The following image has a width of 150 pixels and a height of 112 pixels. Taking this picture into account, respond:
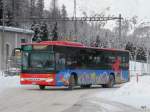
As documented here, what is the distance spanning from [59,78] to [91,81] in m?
4.25

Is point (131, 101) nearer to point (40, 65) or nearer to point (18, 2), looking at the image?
point (40, 65)

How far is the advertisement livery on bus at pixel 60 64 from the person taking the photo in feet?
101

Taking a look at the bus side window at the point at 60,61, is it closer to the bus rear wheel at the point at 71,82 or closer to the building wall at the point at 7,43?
the bus rear wheel at the point at 71,82

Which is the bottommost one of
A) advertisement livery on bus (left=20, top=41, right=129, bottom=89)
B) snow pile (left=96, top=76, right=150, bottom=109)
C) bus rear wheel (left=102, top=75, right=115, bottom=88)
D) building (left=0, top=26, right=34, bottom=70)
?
bus rear wheel (left=102, top=75, right=115, bottom=88)

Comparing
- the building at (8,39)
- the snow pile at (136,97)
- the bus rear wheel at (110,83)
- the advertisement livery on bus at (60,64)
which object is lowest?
the bus rear wheel at (110,83)

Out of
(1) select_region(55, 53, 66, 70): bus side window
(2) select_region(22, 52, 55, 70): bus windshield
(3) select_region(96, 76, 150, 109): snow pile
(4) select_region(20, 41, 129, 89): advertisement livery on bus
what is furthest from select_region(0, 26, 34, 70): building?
(3) select_region(96, 76, 150, 109): snow pile

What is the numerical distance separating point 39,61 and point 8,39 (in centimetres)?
4656

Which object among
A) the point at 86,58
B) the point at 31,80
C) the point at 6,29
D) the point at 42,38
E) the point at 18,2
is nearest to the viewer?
the point at 31,80

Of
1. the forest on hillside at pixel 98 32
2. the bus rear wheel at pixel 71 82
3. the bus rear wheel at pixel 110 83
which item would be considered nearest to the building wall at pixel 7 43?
the forest on hillside at pixel 98 32

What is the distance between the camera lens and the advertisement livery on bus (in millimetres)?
30828

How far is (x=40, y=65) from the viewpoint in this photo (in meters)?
30.8

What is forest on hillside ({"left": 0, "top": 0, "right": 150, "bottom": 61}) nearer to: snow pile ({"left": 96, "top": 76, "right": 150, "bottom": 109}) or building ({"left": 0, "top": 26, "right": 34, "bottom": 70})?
building ({"left": 0, "top": 26, "right": 34, "bottom": 70})

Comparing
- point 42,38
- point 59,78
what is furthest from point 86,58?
point 42,38

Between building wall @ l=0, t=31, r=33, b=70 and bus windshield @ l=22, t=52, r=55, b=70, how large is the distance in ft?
128
